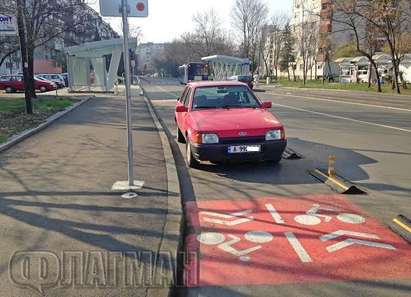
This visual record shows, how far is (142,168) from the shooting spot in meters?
7.73

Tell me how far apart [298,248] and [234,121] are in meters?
3.80

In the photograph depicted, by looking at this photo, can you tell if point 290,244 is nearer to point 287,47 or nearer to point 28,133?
point 28,133

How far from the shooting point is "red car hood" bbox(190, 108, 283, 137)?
7492 mm

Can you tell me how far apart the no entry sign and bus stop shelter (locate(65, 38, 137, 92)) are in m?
30.5

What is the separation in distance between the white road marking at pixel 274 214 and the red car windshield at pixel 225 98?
11.6 ft

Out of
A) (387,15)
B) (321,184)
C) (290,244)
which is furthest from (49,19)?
(290,244)

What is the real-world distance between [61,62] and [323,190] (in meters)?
80.0

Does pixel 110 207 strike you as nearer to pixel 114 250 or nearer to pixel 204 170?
pixel 114 250

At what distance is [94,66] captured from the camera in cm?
3659

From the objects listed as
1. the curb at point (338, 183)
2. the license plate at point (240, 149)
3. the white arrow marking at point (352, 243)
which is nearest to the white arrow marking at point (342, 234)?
the white arrow marking at point (352, 243)

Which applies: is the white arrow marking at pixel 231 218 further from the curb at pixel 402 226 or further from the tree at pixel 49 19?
the tree at pixel 49 19

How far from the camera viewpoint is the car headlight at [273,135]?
756 centimetres

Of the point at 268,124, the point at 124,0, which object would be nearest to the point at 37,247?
the point at 124,0

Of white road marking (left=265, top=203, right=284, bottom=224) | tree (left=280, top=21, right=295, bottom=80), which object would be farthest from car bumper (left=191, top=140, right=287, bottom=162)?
tree (left=280, top=21, right=295, bottom=80)
